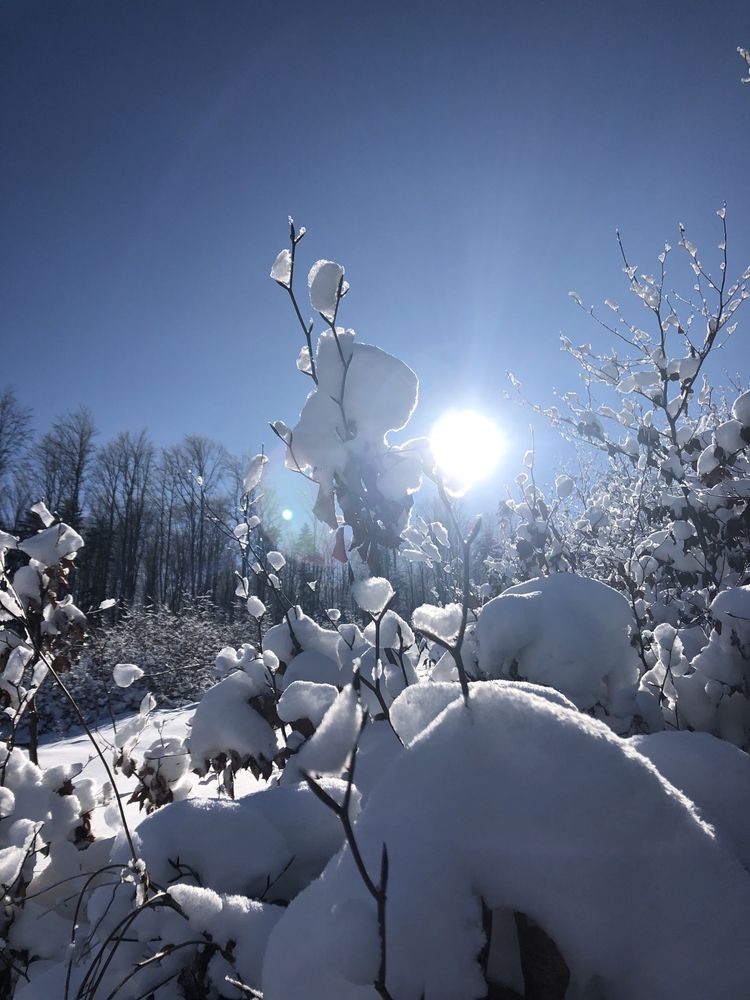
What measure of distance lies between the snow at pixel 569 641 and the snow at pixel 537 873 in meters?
0.96

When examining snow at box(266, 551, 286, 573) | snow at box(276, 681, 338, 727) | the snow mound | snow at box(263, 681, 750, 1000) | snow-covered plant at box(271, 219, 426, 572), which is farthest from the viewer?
snow at box(266, 551, 286, 573)

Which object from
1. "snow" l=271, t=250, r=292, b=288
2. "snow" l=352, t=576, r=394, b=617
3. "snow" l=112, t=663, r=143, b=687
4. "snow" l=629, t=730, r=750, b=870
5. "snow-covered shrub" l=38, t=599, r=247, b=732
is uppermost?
"snow" l=271, t=250, r=292, b=288

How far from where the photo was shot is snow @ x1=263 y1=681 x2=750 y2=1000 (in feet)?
1.97

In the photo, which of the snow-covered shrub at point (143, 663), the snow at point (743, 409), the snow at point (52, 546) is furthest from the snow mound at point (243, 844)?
the snow-covered shrub at point (143, 663)

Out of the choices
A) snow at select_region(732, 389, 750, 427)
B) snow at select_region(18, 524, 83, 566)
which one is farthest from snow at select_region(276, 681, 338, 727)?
snow at select_region(732, 389, 750, 427)

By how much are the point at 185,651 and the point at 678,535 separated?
13722 millimetres

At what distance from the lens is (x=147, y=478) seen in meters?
34.7

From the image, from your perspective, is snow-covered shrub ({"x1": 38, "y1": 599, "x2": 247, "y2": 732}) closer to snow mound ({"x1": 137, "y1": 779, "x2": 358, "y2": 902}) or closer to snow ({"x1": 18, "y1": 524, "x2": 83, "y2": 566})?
snow ({"x1": 18, "y1": 524, "x2": 83, "y2": 566})

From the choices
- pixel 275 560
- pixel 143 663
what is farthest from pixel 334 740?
pixel 143 663

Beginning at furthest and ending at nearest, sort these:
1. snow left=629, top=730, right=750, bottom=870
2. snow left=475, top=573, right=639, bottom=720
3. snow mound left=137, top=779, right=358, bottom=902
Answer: snow left=475, top=573, right=639, bottom=720 → snow mound left=137, top=779, right=358, bottom=902 → snow left=629, top=730, right=750, bottom=870

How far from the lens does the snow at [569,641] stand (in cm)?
164

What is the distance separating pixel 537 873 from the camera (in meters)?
0.62

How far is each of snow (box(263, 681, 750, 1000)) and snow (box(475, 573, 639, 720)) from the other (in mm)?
958

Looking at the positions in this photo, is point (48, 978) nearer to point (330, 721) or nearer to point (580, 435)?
point (330, 721)
